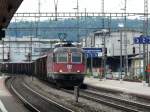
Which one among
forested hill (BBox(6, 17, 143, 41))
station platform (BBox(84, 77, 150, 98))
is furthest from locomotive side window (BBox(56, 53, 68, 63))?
forested hill (BBox(6, 17, 143, 41))

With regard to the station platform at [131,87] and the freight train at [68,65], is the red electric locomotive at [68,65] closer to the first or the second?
the freight train at [68,65]

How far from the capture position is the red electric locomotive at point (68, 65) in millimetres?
36594

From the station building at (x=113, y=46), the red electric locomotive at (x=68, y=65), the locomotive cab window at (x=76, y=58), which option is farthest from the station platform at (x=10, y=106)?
the station building at (x=113, y=46)

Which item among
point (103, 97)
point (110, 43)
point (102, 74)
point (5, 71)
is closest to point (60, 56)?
point (103, 97)

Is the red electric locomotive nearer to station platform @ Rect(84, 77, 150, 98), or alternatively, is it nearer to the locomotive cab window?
the locomotive cab window

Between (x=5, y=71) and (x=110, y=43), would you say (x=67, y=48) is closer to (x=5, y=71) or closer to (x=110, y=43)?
(x=5, y=71)

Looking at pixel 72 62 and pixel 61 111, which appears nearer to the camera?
pixel 61 111

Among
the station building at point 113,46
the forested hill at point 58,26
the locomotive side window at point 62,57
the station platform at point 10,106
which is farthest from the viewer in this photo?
the station building at point 113,46

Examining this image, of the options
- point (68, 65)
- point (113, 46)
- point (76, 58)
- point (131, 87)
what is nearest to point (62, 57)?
point (68, 65)

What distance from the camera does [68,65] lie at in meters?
36.9

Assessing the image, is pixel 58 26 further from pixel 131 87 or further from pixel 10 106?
pixel 10 106

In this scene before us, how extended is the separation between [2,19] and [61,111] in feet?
15.6

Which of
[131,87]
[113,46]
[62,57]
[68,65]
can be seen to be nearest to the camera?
[68,65]

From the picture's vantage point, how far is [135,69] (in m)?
69.9
